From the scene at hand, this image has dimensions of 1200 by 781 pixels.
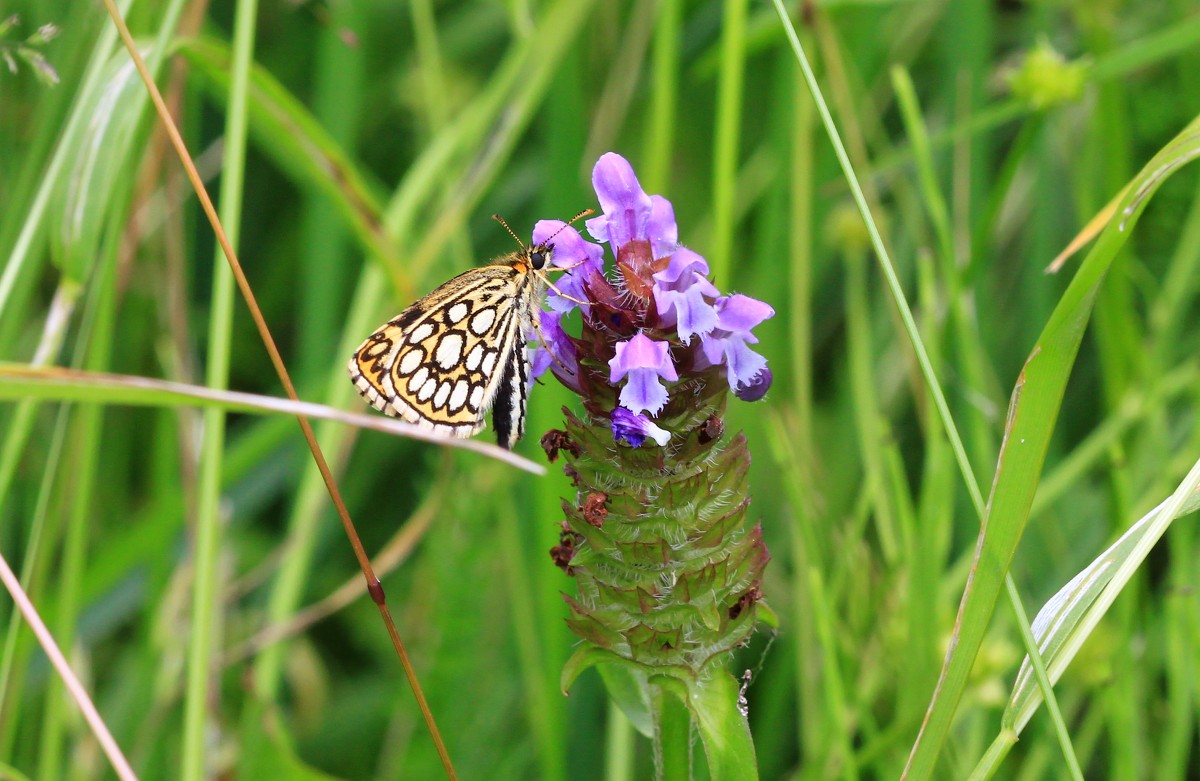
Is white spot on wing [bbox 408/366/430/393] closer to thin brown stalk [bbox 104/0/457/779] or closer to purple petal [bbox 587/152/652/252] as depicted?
thin brown stalk [bbox 104/0/457/779]

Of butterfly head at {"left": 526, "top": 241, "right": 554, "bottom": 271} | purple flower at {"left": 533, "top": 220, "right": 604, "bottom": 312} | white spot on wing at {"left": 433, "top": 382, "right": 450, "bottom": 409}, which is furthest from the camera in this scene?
butterfly head at {"left": 526, "top": 241, "right": 554, "bottom": 271}

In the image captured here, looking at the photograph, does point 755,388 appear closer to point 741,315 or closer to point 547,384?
point 741,315

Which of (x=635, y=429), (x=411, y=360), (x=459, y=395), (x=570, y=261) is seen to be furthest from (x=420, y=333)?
(x=635, y=429)

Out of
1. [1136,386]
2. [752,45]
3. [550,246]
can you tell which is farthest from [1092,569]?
[752,45]

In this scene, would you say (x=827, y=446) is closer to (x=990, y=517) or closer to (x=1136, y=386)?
(x=1136, y=386)

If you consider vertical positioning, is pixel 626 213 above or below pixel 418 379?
above

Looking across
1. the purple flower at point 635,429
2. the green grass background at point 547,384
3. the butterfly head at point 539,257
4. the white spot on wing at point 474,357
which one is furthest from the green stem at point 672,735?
the butterfly head at point 539,257

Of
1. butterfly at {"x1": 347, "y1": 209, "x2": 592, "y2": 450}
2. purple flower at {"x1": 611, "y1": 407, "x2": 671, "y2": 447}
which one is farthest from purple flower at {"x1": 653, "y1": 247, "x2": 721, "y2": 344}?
butterfly at {"x1": 347, "y1": 209, "x2": 592, "y2": 450}
